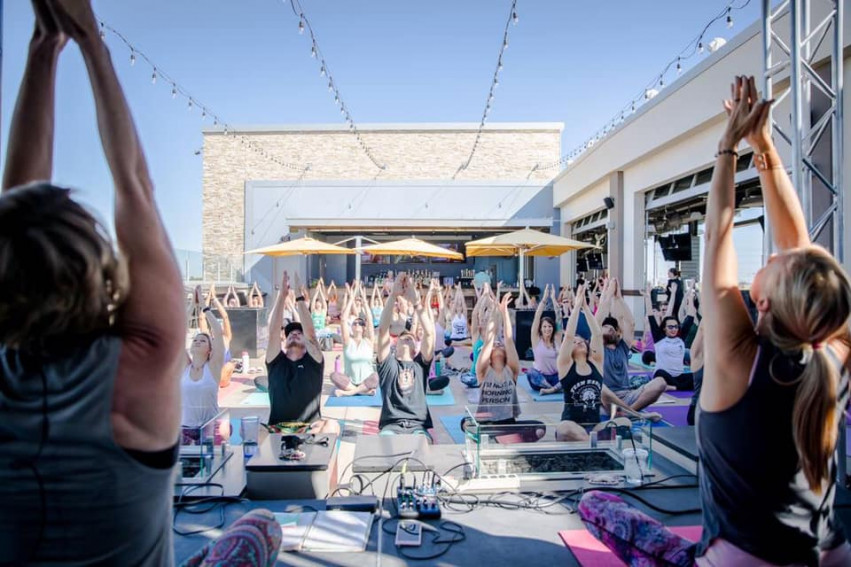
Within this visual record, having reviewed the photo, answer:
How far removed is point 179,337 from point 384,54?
8.96m

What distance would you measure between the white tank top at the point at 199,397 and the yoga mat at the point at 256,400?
221cm

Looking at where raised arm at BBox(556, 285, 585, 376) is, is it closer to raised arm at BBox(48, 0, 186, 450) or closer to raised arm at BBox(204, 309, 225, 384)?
raised arm at BBox(204, 309, 225, 384)

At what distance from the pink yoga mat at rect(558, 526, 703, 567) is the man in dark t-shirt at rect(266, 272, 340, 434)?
7.37 ft

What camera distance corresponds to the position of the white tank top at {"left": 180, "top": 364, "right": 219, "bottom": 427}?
4227mm

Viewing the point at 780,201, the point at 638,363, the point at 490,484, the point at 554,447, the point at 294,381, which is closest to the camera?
the point at 780,201

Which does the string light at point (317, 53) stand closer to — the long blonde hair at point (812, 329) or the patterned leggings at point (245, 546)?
the patterned leggings at point (245, 546)

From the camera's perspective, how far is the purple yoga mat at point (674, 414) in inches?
223

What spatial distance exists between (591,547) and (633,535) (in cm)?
86

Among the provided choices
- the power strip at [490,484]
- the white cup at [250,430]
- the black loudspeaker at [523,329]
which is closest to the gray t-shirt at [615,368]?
the power strip at [490,484]

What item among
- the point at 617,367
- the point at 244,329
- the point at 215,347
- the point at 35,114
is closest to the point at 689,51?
the point at 617,367

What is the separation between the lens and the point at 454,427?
570 cm

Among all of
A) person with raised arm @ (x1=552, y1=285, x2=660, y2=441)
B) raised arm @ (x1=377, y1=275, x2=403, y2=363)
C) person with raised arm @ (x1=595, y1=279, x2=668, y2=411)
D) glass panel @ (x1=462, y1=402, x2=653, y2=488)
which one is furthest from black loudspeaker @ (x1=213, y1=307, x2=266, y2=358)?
glass panel @ (x1=462, y1=402, x2=653, y2=488)

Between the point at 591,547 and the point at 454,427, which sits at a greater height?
the point at 591,547

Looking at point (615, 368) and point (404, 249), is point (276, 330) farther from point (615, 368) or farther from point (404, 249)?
point (404, 249)
